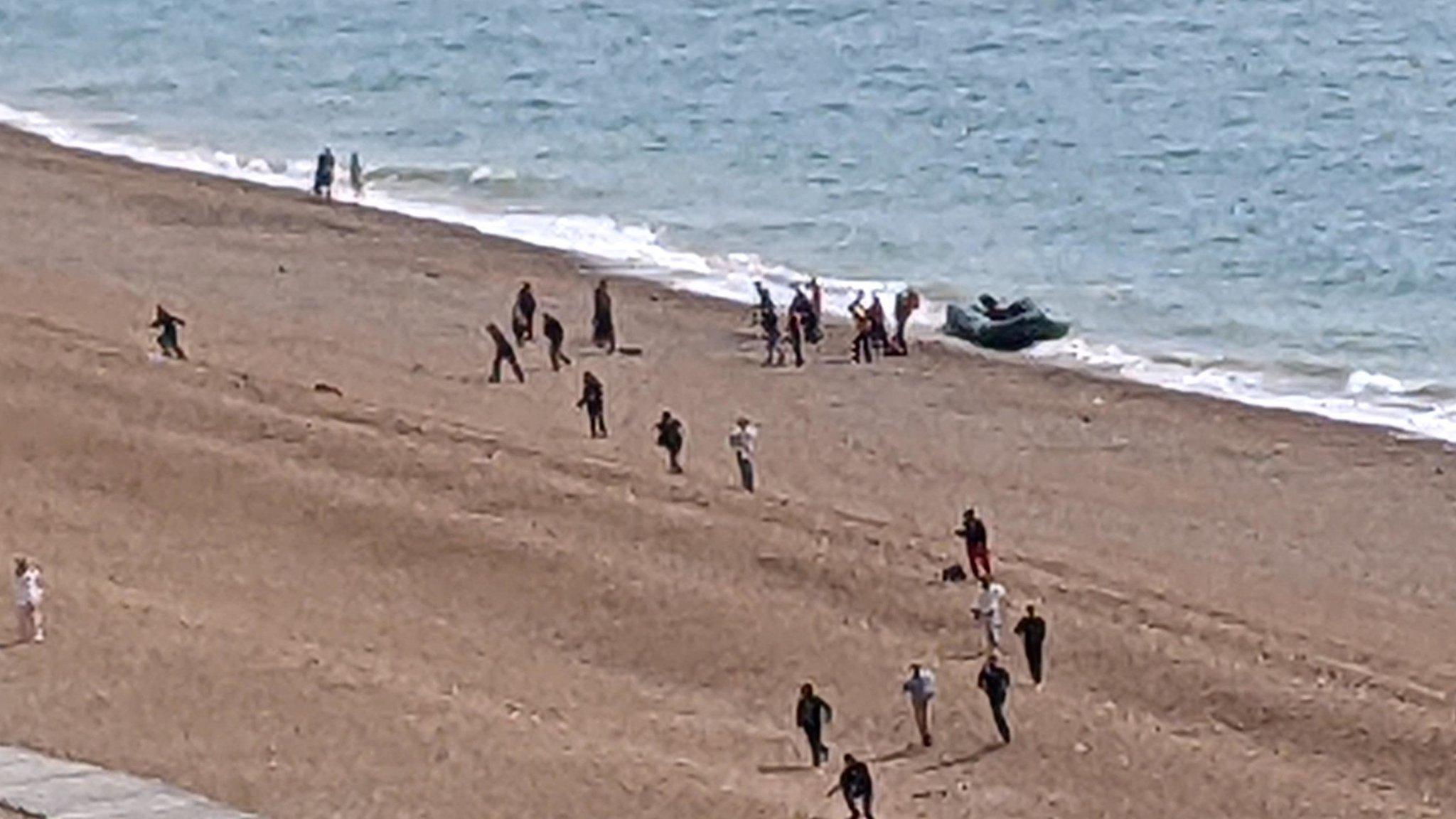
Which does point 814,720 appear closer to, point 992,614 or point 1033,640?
point 1033,640

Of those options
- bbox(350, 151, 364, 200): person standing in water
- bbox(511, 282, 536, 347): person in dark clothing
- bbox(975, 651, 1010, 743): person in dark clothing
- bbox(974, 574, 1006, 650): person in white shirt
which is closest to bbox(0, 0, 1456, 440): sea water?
bbox(350, 151, 364, 200): person standing in water

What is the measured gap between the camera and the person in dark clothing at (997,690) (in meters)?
27.9

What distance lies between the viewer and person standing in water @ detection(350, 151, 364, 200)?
55344mm

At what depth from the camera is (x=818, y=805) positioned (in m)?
26.5

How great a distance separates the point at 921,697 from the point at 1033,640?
79.7 inches

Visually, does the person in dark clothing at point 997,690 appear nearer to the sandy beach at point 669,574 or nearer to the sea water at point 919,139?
the sandy beach at point 669,574

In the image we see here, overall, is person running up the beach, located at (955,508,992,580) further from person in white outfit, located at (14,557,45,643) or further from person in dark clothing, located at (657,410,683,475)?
person in white outfit, located at (14,557,45,643)

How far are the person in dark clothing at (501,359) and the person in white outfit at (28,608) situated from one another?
12438 mm

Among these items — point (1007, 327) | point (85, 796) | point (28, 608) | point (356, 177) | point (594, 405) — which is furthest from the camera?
point (356, 177)

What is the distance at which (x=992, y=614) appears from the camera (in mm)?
29953

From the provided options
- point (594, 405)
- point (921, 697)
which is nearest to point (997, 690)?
point (921, 697)

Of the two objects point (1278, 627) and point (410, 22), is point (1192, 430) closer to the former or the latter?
point (1278, 627)

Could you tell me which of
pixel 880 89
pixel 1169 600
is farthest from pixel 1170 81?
pixel 1169 600

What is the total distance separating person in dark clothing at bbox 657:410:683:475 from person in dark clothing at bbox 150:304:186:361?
6.55 metres
